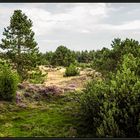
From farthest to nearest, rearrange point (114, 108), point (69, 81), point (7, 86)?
point (69, 81), point (7, 86), point (114, 108)

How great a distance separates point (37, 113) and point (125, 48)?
42.9ft

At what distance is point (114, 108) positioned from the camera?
547 inches

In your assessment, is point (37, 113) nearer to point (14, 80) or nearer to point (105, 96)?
point (14, 80)

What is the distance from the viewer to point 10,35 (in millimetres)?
39562

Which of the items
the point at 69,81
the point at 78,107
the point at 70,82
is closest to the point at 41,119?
the point at 78,107

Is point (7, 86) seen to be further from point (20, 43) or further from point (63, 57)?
point (63, 57)

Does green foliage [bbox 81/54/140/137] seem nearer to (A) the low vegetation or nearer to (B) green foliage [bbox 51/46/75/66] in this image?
(A) the low vegetation

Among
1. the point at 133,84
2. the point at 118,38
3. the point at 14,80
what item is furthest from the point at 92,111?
the point at 118,38

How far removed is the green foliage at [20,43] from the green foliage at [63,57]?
31.3 meters

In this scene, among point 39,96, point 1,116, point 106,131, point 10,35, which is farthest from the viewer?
point 10,35

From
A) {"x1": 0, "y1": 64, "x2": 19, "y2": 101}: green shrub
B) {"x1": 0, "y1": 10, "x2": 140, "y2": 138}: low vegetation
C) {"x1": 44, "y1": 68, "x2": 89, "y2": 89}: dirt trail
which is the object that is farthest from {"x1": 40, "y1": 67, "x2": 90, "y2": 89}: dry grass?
{"x1": 0, "y1": 64, "x2": 19, "y2": 101}: green shrub

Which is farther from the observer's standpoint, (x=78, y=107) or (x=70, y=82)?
(x=70, y=82)

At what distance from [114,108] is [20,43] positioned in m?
26.9

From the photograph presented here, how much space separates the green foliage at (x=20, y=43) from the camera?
128ft
